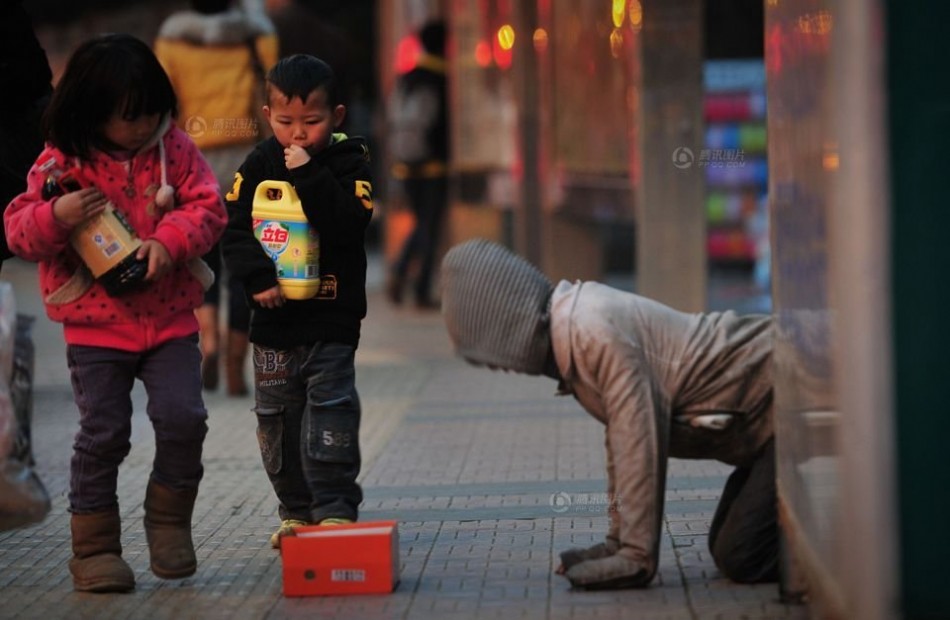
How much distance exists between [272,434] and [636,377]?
1358 mm

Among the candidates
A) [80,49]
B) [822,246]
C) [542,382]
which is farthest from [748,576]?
[542,382]

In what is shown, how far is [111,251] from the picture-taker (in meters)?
4.92

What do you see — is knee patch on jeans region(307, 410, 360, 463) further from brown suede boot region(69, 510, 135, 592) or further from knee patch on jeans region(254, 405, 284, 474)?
brown suede boot region(69, 510, 135, 592)

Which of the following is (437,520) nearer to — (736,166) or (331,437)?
(331,437)

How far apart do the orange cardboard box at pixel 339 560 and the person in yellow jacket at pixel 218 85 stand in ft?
14.3

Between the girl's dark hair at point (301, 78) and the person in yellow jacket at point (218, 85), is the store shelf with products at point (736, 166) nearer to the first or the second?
the person in yellow jacket at point (218, 85)

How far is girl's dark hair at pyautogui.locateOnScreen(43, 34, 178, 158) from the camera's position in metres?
4.94

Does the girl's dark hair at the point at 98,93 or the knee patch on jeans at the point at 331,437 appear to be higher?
the girl's dark hair at the point at 98,93

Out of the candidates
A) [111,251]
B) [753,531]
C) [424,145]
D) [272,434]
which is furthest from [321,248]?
[424,145]

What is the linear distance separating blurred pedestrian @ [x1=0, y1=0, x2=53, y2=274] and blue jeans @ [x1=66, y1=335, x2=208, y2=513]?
32.7 inches

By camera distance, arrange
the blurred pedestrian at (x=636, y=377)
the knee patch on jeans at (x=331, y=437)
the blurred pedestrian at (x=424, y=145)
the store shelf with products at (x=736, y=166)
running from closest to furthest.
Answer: the blurred pedestrian at (x=636, y=377) < the knee patch on jeans at (x=331, y=437) < the blurred pedestrian at (x=424, y=145) < the store shelf with products at (x=736, y=166)

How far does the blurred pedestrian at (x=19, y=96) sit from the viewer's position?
5.61 metres

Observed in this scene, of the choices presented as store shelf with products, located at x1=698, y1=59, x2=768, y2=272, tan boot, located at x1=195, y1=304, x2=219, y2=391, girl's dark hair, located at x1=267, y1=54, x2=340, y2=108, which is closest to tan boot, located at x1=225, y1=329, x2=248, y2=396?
tan boot, located at x1=195, y1=304, x2=219, y2=391

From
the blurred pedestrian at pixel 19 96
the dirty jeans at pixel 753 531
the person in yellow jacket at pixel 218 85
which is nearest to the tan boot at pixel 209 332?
the person in yellow jacket at pixel 218 85
